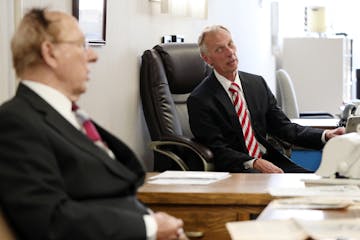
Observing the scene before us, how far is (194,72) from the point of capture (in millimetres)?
4512

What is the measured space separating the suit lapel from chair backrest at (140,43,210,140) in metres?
2.27

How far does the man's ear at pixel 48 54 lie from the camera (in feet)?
6.20

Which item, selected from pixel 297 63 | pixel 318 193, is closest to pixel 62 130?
pixel 318 193

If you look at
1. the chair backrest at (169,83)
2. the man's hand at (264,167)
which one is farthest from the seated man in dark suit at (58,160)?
the chair backrest at (169,83)

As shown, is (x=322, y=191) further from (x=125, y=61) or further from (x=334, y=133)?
(x=125, y=61)

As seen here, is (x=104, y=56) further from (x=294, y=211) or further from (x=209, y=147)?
(x=294, y=211)

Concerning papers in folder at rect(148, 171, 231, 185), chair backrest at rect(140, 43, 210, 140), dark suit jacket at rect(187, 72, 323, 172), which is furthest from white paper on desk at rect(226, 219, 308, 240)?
chair backrest at rect(140, 43, 210, 140)

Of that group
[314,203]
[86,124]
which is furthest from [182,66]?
[86,124]

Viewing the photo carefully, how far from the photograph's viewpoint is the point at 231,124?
399cm

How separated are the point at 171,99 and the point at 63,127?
2.50m

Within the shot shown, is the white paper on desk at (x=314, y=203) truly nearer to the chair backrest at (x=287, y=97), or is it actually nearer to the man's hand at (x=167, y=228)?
the man's hand at (x=167, y=228)

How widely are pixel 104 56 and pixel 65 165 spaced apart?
6.56 ft

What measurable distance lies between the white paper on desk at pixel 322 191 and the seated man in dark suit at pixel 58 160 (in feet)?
A: 2.24

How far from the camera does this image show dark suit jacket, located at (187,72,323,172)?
12.9 ft
